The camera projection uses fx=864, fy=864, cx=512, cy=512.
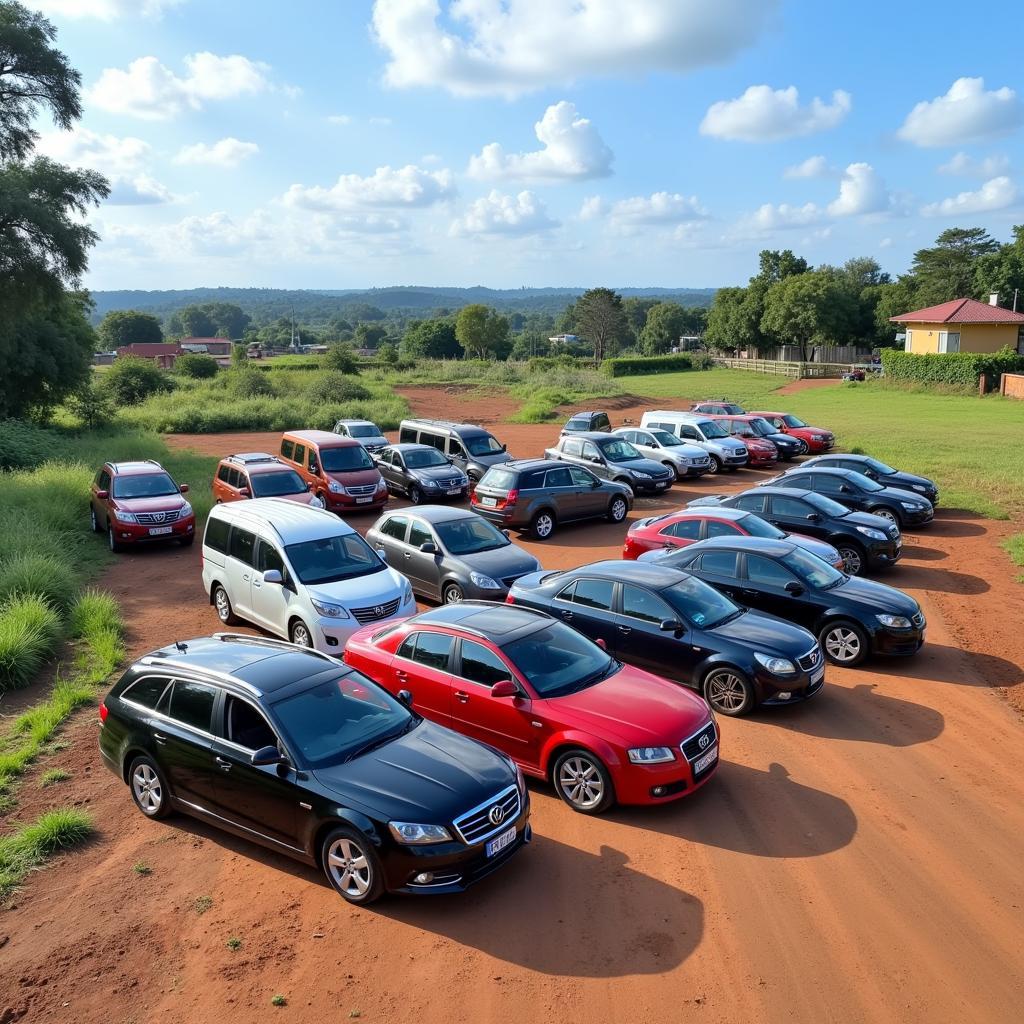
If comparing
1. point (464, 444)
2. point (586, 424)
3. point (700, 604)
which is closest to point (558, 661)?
point (700, 604)

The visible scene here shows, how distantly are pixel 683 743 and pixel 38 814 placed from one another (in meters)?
5.67

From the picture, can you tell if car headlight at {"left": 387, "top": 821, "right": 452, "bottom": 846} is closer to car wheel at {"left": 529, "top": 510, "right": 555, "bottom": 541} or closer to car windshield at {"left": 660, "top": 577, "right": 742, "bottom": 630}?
car windshield at {"left": 660, "top": 577, "right": 742, "bottom": 630}

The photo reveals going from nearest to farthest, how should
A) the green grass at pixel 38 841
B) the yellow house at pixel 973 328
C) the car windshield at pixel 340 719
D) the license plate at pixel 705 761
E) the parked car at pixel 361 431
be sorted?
the car windshield at pixel 340 719 → the green grass at pixel 38 841 → the license plate at pixel 705 761 → the parked car at pixel 361 431 → the yellow house at pixel 973 328

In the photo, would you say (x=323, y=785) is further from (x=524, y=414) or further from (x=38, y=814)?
(x=524, y=414)

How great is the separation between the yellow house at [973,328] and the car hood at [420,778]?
59.3 meters

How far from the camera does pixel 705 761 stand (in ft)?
24.9

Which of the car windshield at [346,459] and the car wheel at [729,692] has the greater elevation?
the car windshield at [346,459]

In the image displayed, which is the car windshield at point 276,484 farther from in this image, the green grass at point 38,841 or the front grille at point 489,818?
the front grille at point 489,818

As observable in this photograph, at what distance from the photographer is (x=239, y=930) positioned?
19.5 ft

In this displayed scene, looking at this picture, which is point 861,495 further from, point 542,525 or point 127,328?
point 127,328

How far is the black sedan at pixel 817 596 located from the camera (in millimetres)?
10875

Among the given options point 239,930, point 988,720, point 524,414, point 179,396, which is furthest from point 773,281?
point 239,930

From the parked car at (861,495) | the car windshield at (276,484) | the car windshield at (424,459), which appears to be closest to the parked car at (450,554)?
the car windshield at (276,484)

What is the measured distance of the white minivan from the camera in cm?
1120
